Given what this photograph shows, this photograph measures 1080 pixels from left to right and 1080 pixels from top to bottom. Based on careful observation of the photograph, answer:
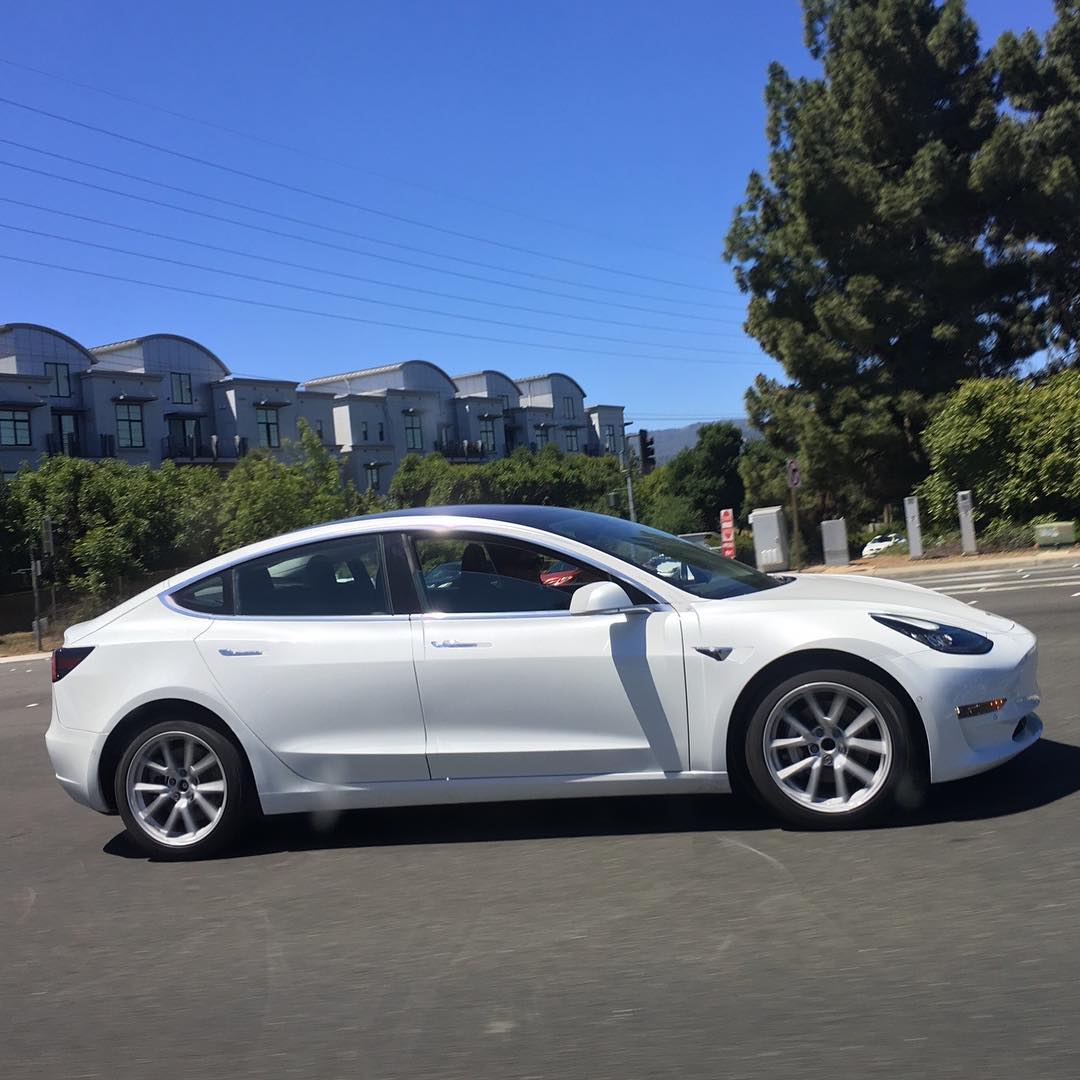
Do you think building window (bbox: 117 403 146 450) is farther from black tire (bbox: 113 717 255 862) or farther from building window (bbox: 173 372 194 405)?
black tire (bbox: 113 717 255 862)

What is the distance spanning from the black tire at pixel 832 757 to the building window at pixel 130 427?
204 feet

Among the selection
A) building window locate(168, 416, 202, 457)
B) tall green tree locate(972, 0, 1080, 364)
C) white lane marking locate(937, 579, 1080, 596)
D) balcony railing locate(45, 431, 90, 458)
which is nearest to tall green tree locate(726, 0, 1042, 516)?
tall green tree locate(972, 0, 1080, 364)

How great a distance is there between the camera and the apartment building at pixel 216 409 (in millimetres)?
58875

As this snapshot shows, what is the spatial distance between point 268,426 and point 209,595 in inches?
2702

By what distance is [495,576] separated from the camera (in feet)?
17.2

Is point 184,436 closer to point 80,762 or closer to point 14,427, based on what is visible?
point 14,427

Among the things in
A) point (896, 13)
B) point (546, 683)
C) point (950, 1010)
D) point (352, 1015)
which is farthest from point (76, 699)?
point (896, 13)

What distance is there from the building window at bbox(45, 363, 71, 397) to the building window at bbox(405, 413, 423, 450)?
26765mm

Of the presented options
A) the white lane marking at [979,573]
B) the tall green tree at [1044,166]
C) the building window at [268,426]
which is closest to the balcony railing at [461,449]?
the building window at [268,426]

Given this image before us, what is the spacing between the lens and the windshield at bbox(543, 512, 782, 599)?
5234 millimetres

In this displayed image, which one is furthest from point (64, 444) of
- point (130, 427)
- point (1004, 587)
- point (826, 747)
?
point (826, 747)

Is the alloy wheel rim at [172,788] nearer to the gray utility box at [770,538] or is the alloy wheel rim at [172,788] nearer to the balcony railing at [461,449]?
the gray utility box at [770,538]

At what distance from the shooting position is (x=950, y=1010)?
3.22 meters

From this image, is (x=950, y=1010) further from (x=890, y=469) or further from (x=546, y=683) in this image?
(x=890, y=469)
